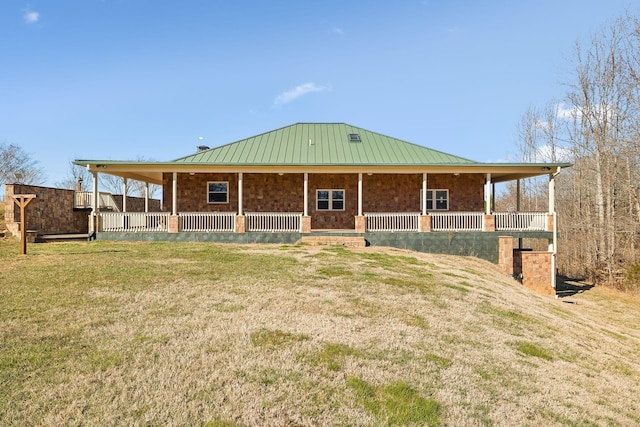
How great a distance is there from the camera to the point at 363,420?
3.46m

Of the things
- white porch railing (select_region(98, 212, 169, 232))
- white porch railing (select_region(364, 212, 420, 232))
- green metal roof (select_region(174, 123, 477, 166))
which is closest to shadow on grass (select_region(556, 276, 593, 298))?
white porch railing (select_region(364, 212, 420, 232))

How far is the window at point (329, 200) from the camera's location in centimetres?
1870

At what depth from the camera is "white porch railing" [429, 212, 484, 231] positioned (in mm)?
16062

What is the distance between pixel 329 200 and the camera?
18703 mm

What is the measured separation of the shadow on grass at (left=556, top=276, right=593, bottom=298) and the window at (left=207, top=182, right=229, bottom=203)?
16.2 meters

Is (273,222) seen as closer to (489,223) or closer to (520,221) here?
(489,223)

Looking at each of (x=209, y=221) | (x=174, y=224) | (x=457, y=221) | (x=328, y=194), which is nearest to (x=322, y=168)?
A: (x=328, y=194)

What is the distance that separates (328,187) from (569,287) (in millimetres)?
Result: 13480

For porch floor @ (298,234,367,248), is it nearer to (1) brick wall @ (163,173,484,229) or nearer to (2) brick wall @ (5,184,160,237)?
(1) brick wall @ (163,173,484,229)

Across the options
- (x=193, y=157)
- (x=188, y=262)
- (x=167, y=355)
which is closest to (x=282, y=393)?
(x=167, y=355)

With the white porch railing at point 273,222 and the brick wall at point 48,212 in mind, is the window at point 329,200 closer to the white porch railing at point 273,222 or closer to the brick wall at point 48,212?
the white porch railing at point 273,222

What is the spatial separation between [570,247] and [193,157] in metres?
24.8

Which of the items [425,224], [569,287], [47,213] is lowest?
[569,287]

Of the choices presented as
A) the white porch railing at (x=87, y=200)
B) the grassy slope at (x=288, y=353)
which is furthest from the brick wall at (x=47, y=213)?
the grassy slope at (x=288, y=353)
